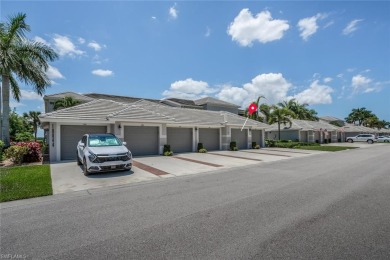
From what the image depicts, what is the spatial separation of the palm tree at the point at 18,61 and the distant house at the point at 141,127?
2.88m

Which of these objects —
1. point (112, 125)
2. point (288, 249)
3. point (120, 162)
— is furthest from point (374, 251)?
point (112, 125)

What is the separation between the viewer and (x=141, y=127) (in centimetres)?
1808

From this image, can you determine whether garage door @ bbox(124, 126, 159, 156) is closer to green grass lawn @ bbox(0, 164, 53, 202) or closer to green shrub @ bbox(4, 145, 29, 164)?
green shrub @ bbox(4, 145, 29, 164)

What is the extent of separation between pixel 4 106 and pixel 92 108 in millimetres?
5734

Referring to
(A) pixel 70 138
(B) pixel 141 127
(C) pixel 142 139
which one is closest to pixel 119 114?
(B) pixel 141 127

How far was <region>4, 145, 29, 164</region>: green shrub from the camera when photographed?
13321 millimetres

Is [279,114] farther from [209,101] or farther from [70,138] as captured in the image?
[70,138]

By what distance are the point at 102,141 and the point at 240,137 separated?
60.1 ft

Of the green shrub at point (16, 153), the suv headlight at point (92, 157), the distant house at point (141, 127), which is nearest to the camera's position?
the suv headlight at point (92, 157)

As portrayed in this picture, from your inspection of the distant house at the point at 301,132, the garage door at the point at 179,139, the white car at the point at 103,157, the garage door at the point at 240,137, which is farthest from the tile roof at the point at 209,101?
the white car at the point at 103,157

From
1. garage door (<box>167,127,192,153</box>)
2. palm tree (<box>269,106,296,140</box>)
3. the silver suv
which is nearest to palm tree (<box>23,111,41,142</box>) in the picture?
garage door (<box>167,127,192,153</box>)

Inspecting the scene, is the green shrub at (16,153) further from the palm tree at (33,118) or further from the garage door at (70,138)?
the palm tree at (33,118)

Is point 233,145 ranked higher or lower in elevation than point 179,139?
lower

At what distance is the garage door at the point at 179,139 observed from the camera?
20.7 meters
